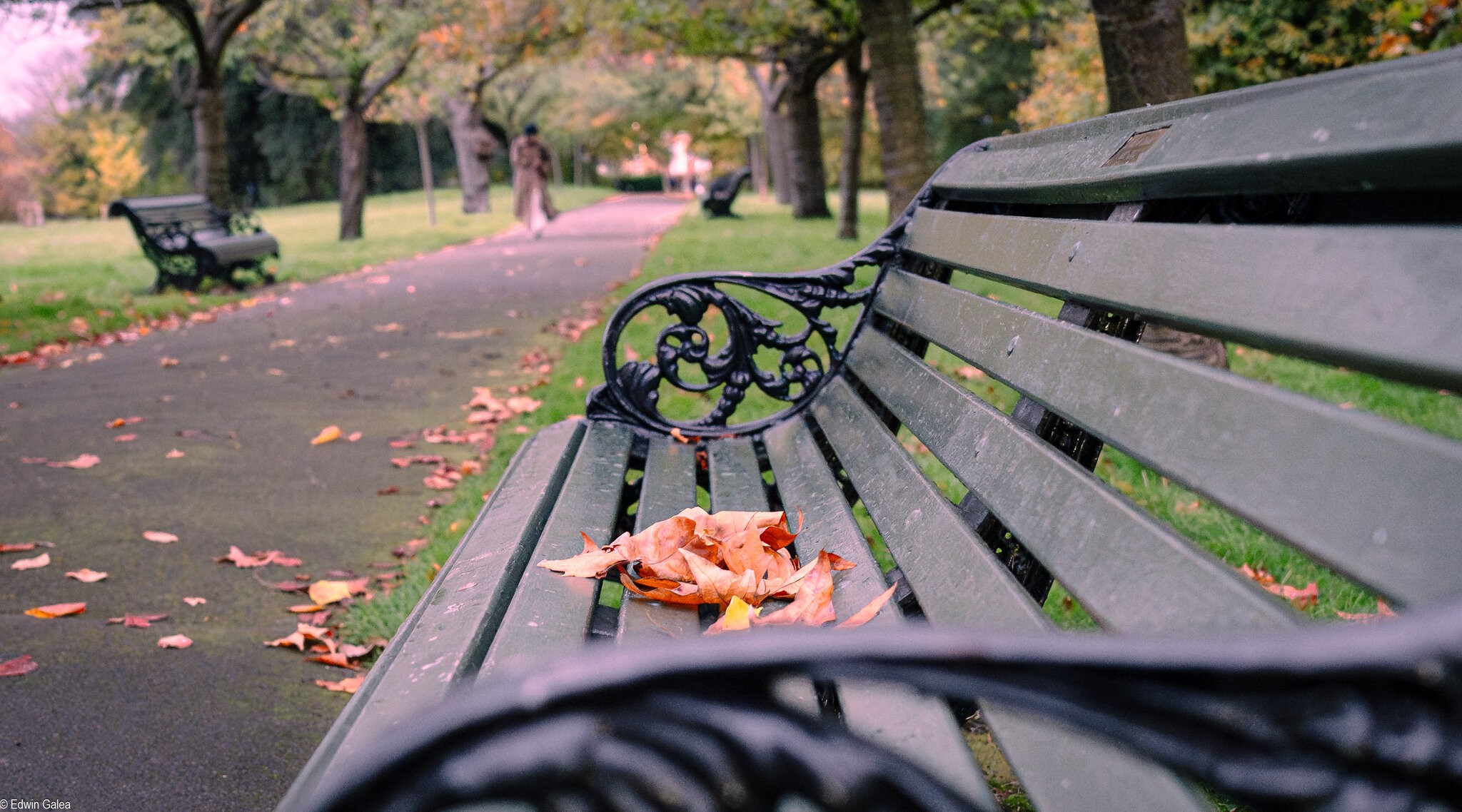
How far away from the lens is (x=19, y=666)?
2.45m

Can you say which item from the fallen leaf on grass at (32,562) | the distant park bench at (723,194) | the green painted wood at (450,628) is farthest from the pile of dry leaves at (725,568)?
the distant park bench at (723,194)

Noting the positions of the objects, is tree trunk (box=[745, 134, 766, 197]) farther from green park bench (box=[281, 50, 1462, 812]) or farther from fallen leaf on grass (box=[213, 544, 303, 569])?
green park bench (box=[281, 50, 1462, 812])

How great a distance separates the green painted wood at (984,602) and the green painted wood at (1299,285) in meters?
0.37

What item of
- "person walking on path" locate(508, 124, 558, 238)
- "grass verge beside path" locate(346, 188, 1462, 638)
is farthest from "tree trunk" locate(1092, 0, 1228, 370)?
"person walking on path" locate(508, 124, 558, 238)

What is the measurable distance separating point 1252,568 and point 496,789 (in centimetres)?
259

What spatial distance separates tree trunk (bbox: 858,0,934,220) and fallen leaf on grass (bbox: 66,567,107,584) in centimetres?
753

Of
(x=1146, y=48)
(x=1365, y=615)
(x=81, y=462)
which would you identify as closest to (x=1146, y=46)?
(x=1146, y=48)

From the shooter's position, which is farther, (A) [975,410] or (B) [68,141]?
(B) [68,141]

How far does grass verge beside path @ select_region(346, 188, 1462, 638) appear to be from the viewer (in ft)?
8.75

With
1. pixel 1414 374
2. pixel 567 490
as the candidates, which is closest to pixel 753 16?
pixel 567 490

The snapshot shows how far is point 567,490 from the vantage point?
210 cm

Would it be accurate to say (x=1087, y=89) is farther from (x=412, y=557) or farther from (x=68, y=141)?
(x=68, y=141)

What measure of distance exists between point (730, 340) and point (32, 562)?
2273 millimetres

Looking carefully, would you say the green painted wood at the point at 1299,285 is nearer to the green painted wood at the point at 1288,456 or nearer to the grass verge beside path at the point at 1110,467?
the green painted wood at the point at 1288,456
